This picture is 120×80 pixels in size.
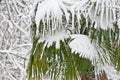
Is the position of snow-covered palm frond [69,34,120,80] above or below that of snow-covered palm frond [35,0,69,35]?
below

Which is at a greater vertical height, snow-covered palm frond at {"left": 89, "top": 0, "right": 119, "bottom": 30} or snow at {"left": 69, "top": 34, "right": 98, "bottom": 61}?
snow-covered palm frond at {"left": 89, "top": 0, "right": 119, "bottom": 30}

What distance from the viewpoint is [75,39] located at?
2.75ft

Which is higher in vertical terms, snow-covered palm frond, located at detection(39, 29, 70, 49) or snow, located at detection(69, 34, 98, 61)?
snow-covered palm frond, located at detection(39, 29, 70, 49)

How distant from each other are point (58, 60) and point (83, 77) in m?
0.08

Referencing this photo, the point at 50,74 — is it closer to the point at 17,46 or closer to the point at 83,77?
the point at 83,77

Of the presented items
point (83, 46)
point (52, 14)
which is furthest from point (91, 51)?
point (52, 14)

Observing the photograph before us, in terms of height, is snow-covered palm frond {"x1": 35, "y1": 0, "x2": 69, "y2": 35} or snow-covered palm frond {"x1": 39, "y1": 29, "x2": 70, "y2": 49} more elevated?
snow-covered palm frond {"x1": 35, "y1": 0, "x2": 69, "y2": 35}

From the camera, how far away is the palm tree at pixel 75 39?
2.67ft

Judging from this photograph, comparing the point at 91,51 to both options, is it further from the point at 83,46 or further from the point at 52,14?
the point at 52,14

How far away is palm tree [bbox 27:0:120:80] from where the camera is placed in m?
0.81

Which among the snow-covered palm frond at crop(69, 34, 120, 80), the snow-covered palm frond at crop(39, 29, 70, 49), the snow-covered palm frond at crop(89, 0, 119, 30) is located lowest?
the snow-covered palm frond at crop(69, 34, 120, 80)

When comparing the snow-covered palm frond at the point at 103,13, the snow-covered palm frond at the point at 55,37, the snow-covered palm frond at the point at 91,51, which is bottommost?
the snow-covered palm frond at the point at 91,51

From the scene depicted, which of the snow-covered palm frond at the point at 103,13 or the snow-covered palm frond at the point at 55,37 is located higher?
the snow-covered palm frond at the point at 103,13

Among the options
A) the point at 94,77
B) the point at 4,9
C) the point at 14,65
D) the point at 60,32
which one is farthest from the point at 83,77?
the point at 4,9
